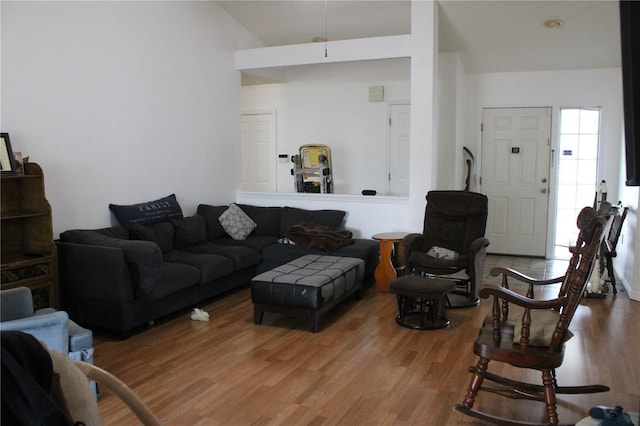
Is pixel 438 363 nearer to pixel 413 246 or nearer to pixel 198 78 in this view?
pixel 413 246

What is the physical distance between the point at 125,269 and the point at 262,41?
14.4 feet

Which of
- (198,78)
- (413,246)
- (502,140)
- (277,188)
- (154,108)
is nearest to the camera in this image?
(413,246)

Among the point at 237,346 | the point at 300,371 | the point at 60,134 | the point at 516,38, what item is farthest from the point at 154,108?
the point at 516,38

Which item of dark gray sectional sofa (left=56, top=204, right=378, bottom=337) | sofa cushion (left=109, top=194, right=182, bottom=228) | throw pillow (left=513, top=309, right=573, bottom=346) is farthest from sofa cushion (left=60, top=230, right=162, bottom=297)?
throw pillow (left=513, top=309, right=573, bottom=346)

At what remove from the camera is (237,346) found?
12.8 feet

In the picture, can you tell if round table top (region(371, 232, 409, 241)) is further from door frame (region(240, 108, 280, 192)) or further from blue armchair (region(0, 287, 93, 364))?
blue armchair (region(0, 287, 93, 364))

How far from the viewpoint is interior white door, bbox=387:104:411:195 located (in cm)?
745

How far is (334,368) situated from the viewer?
3492mm

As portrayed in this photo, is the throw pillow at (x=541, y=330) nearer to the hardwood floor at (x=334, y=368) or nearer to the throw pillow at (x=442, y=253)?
the hardwood floor at (x=334, y=368)

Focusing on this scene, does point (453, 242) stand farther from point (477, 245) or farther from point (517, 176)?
point (517, 176)

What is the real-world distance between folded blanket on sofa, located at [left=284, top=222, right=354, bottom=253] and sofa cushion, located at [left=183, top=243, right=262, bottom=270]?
446 mm

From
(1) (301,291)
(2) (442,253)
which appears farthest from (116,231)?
(2) (442,253)

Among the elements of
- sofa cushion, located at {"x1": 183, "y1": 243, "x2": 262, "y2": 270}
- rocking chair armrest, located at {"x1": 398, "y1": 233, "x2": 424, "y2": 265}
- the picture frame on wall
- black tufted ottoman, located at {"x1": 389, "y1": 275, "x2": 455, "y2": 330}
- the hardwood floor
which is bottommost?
the hardwood floor

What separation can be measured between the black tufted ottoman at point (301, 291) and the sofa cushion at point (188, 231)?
4.31 feet
